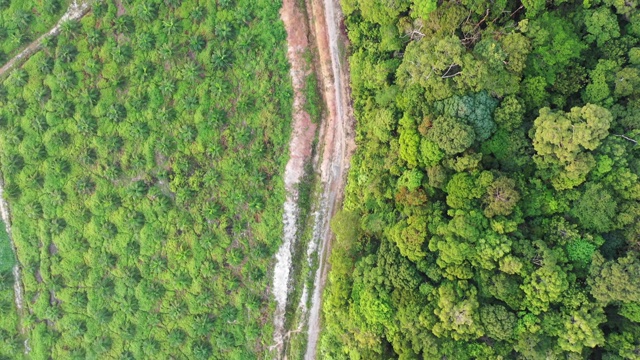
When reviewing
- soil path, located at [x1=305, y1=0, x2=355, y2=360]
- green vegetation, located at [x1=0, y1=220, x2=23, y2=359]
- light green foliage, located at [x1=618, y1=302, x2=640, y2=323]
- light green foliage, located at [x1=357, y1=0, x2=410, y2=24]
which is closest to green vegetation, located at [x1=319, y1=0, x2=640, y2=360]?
light green foliage, located at [x1=618, y1=302, x2=640, y2=323]

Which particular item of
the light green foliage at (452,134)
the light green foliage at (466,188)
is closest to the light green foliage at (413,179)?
the light green foliage at (466,188)

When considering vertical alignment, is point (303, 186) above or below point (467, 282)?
above

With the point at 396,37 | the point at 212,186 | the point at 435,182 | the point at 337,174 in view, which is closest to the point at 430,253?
the point at 435,182

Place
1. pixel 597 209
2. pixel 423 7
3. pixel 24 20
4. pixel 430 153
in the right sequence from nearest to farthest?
pixel 597 209 < pixel 430 153 < pixel 423 7 < pixel 24 20

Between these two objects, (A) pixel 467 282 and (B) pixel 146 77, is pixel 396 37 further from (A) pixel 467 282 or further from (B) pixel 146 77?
(B) pixel 146 77

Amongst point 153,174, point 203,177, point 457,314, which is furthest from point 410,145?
point 153,174

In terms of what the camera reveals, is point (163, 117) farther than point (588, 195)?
Yes

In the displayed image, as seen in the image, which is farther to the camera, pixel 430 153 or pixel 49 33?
pixel 49 33

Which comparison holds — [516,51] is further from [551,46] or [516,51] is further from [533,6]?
[533,6]

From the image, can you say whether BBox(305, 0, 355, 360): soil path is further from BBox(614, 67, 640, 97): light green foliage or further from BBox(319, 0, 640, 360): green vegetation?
BBox(614, 67, 640, 97): light green foliage
